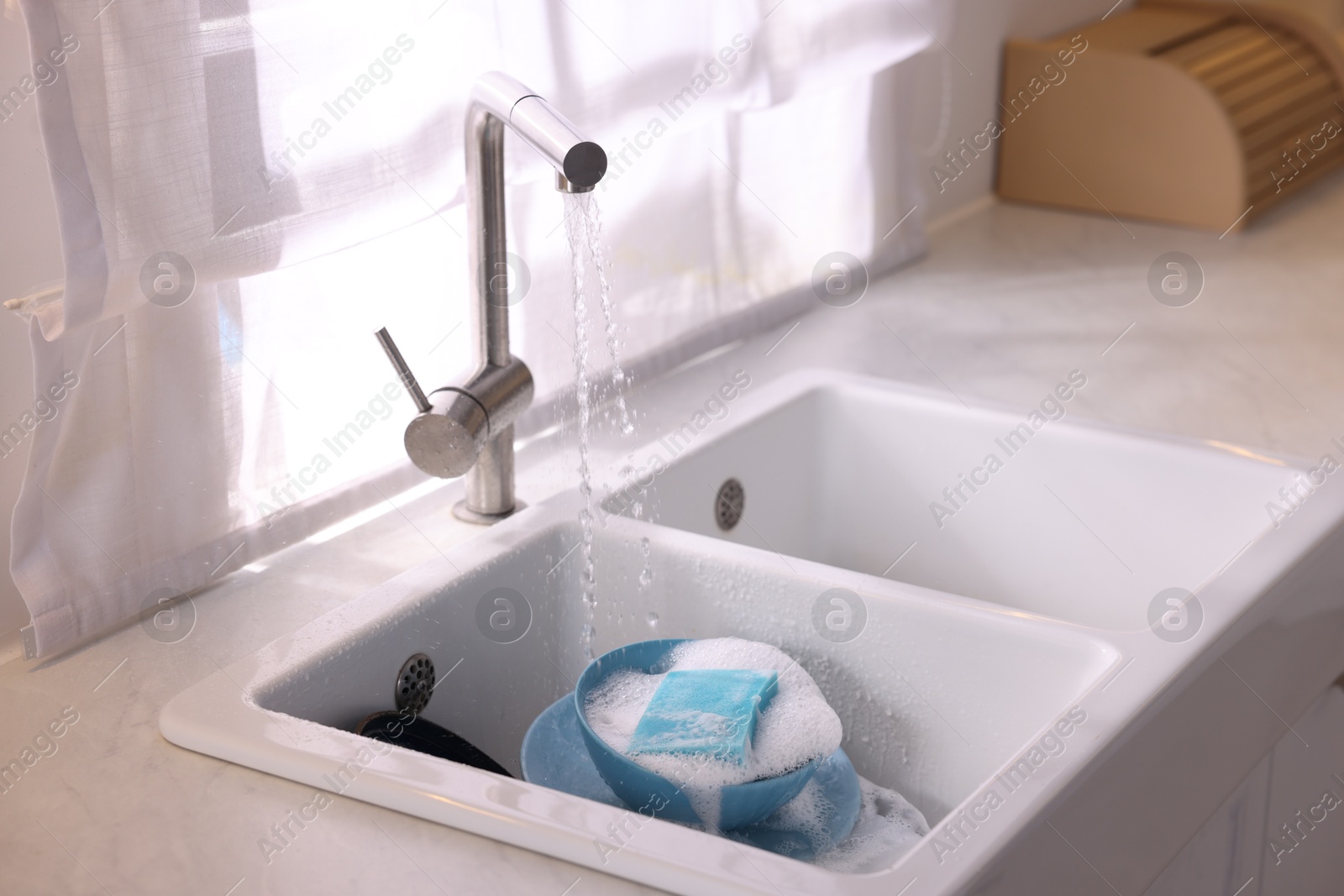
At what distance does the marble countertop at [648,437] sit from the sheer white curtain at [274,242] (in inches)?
2.3

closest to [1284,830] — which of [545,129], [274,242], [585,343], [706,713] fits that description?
[706,713]

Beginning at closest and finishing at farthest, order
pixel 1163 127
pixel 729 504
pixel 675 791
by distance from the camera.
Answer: pixel 675 791, pixel 729 504, pixel 1163 127

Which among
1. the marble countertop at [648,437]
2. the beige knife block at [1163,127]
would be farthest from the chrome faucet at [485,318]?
the beige knife block at [1163,127]

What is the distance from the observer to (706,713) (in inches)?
33.2

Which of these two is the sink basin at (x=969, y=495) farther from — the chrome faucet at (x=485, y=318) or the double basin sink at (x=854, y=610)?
the chrome faucet at (x=485, y=318)

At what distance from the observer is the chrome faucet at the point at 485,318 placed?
0.89 meters

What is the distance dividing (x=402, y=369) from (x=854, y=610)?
349 mm

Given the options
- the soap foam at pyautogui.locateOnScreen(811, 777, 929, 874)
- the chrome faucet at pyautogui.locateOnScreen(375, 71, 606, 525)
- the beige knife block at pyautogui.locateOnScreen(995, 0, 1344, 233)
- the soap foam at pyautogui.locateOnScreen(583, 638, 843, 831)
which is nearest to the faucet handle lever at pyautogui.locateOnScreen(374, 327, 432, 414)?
the chrome faucet at pyautogui.locateOnScreen(375, 71, 606, 525)

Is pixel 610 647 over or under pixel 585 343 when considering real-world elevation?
under

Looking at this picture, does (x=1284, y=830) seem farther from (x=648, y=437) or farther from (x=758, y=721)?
(x=648, y=437)

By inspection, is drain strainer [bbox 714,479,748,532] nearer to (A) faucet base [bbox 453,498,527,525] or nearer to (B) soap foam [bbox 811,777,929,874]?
(A) faucet base [bbox 453,498,527,525]

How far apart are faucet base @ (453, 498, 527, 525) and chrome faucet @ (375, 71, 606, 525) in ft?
0.26

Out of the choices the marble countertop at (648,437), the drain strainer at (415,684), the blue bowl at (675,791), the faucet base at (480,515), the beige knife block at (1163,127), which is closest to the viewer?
the marble countertop at (648,437)

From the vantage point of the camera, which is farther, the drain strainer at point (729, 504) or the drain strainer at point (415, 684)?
the drain strainer at point (729, 504)
